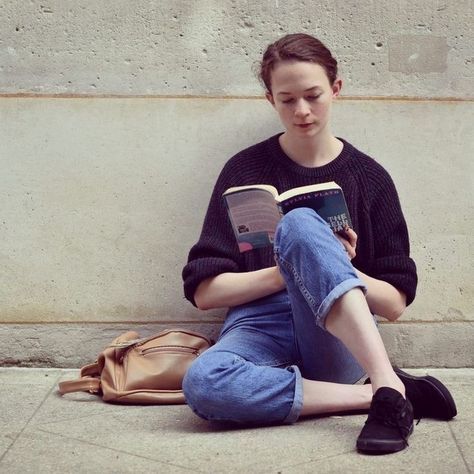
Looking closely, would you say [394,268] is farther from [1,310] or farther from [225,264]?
[1,310]

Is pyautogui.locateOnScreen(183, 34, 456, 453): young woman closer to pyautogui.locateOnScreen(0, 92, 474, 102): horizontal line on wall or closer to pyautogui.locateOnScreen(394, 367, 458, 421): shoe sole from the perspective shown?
pyautogui.locateOnScreen(394, 367, 458, 421): shoe sole

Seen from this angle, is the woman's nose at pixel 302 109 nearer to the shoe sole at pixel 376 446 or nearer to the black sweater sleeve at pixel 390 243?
the black sweater sleeve at pixel 390 243

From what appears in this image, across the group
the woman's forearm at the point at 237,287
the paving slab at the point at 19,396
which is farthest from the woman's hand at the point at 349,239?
the paving slab at the point at 19,396

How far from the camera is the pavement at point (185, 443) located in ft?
9.38

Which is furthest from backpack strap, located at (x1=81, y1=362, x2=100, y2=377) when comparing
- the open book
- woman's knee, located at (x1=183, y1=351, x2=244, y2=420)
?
the open book

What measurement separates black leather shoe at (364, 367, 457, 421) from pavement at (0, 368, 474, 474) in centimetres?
4

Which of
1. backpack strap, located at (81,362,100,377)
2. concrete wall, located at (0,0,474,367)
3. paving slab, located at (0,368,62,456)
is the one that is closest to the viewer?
paving slab, located at (0,368,62,456)

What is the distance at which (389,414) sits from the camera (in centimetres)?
292

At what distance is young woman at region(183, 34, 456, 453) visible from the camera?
3012 millimetres

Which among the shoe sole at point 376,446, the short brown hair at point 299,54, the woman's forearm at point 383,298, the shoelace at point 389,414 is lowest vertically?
the shoe sole at point 376,446

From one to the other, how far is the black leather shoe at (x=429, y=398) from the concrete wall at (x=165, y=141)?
78cm

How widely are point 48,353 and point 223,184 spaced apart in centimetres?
114

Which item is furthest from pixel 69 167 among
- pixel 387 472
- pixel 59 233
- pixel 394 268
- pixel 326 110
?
pixel 387 472

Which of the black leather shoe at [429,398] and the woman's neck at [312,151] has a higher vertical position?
the woman's neck at [312,151]
